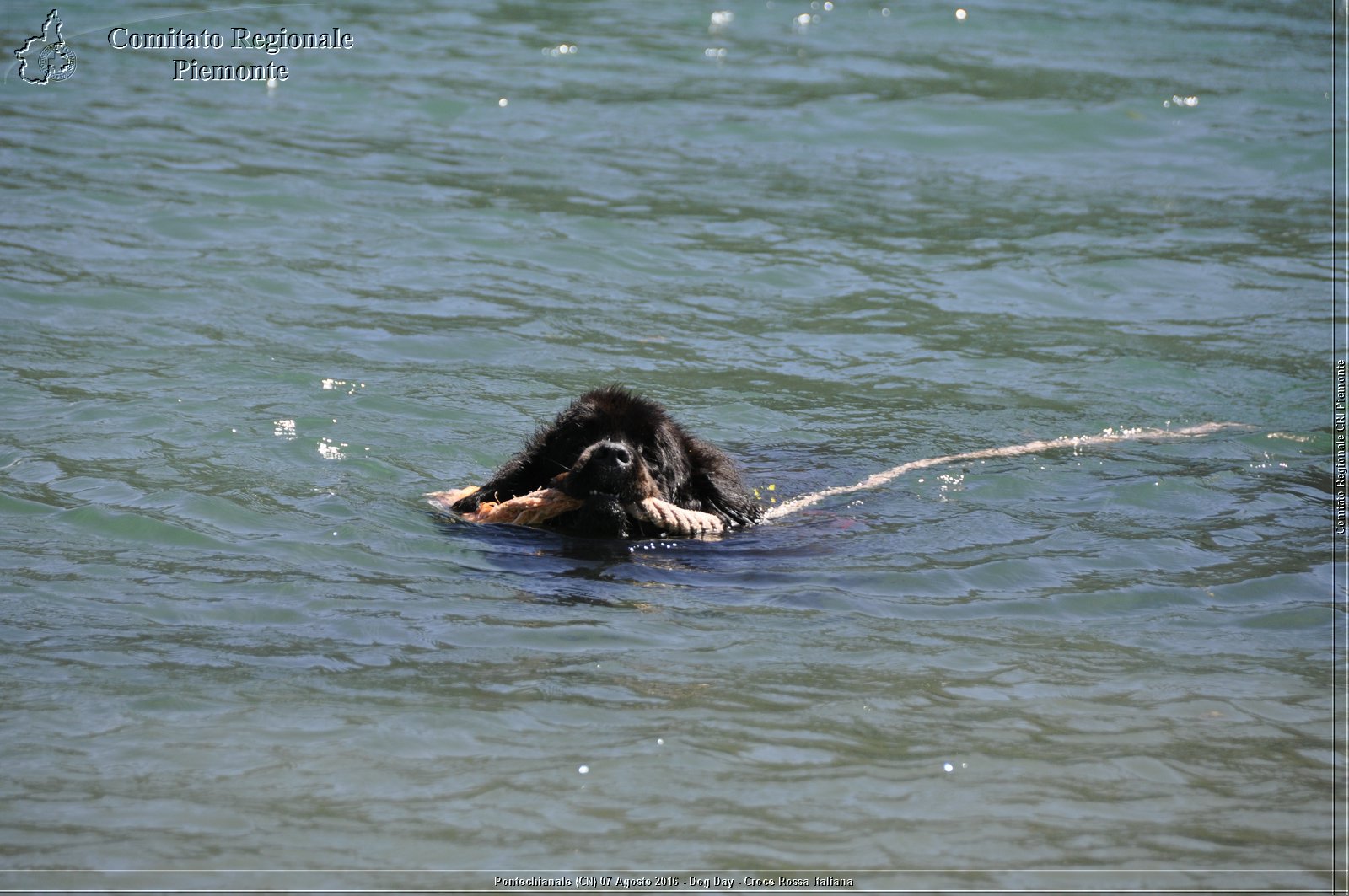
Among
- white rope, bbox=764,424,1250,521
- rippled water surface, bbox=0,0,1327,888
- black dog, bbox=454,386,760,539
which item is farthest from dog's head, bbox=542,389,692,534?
white rope, bbox=764,424,1250,521

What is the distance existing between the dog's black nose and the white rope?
42.0 inches

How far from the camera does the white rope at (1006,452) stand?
23.6 feet

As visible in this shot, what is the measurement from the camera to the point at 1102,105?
15.1 metres

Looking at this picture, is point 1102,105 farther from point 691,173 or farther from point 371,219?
point 371,219

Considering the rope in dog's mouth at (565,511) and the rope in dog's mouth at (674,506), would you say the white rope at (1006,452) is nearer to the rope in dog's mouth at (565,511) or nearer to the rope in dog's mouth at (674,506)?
the rope in dog's mouth at (674,506)

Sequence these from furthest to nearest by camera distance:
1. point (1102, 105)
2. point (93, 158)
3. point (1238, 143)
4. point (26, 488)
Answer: point (1102, 105), point (1238, 143), point (93, 158), point (26, 488)

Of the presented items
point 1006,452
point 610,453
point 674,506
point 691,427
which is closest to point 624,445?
point 610,453

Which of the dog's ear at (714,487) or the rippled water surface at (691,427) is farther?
the dog's ear at (714,487)

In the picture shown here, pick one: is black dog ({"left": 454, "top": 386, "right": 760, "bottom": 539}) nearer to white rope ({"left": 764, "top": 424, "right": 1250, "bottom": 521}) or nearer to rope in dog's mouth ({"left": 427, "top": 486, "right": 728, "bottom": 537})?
rope in dog's mouth ({"left": 427, "top": 486, "right": 728, "bottom": 537})

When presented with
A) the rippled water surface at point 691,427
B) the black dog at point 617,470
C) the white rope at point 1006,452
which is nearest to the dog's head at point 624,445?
the black dog at point 617,470

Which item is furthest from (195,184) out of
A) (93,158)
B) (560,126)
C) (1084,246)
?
(1084,246)

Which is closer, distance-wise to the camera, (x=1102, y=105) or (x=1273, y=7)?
→ (x=1102, y=105)

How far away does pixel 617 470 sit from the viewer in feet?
20.4

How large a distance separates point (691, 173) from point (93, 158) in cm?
506
